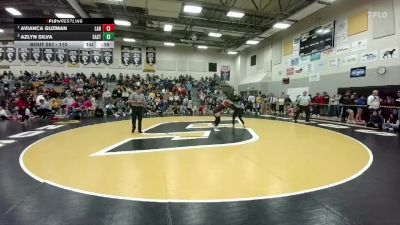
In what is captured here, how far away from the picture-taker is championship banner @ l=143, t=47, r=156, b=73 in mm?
27375

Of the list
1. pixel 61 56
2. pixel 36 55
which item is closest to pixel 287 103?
pixel 61 56

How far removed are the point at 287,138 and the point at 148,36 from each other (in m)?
18.4

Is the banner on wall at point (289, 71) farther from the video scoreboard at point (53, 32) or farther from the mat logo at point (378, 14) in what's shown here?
the video scoreboard at point (53, 32)

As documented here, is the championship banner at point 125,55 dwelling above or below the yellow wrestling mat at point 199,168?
above

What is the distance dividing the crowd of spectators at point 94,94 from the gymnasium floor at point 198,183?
9.31 meters

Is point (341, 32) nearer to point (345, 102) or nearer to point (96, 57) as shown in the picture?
point (345, 102)

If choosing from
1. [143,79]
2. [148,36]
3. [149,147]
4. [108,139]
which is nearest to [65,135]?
[108,139]

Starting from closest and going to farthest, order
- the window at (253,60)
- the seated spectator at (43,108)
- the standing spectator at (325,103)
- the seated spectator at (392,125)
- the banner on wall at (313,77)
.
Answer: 1. the seated spectator at (392,125)
2. the seated spectator at (43,108)
3. the standing spectator at (325,103)
4. the banner on wall at (313,77)
5. the window at (253,60)

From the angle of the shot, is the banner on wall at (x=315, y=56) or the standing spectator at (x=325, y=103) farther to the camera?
the banner on wall at (x=315, y=56)

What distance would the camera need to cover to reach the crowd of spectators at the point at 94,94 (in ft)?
50.4

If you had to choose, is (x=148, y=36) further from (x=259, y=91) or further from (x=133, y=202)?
(x=133, y=202)

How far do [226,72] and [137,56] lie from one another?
33.2 feet

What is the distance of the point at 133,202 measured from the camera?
317 centimetres

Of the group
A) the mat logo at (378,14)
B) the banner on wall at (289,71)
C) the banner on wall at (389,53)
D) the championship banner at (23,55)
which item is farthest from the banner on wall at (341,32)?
the championship banner at (23,55)
